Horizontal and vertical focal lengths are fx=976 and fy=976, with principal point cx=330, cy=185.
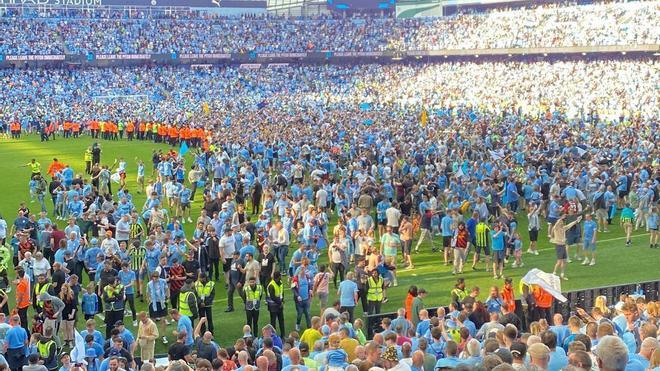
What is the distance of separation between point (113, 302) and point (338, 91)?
173 ft

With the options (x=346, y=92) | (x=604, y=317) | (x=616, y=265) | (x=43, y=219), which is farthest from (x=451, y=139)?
(x=346, y=92)

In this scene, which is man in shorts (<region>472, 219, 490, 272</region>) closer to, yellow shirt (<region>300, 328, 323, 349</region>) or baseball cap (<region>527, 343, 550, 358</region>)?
yellow shirt (<region>300, 328, 323, 349</region>)

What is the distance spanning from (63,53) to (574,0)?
3721cm

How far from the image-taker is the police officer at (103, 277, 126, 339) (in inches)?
573

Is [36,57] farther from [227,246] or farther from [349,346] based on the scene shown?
[349,346]

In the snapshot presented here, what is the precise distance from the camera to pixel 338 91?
66.7 m

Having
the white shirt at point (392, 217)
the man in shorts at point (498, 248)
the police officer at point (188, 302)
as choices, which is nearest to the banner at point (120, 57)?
the white shirt at point (392, 217)

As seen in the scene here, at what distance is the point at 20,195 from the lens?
29062 mm

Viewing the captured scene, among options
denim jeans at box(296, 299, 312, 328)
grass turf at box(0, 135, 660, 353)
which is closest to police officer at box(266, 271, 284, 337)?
denim jeans at box(296, 299, 312, 328)

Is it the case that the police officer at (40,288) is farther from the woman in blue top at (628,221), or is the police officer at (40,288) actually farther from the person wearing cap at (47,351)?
the woman in blue top at (628,221)

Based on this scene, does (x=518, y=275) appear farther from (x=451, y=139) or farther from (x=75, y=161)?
(x=75, y=161)

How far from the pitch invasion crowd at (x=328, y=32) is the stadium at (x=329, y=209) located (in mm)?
295

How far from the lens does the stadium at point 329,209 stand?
38.4 feet

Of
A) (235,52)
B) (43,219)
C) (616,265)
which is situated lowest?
(616,265)
